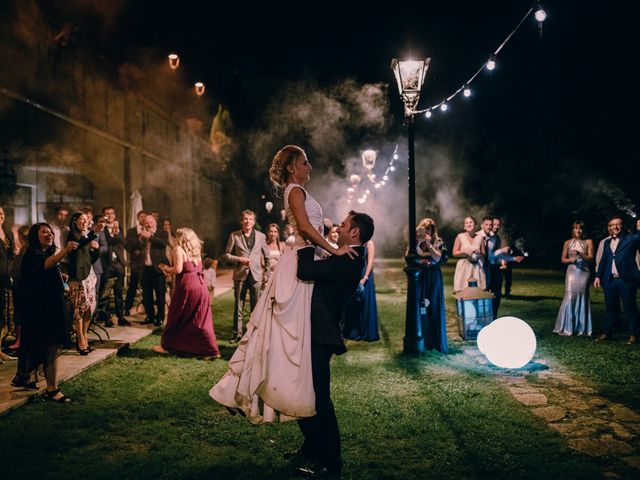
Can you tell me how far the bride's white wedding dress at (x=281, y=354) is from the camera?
3285mm

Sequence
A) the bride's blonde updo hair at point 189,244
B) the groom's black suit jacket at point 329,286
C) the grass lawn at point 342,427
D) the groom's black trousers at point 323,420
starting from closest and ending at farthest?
the groom's black suit jacket at point 329,286
the groom's black trousers at point 323,420
the grass lawn at point 342,427
the bride's blonde updo hair at point 189,244

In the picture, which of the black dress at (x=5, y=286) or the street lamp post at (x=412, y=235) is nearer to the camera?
the black dress at (x=5, y=286)

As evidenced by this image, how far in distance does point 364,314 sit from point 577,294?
363 cm

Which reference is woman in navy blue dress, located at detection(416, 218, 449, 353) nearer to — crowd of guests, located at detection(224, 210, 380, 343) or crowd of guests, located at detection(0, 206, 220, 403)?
crowd of guests, located at detection(224, 210, 380, 343)

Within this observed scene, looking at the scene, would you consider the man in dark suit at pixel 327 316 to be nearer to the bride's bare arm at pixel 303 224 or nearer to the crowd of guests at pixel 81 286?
the bride's bare arm at pixel 303 224

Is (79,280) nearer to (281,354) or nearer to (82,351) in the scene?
(82,351)

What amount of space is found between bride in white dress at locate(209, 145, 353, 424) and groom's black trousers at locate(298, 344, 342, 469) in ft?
0.23

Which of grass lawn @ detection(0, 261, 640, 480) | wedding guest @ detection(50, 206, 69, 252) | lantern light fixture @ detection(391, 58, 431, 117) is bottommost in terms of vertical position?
grass lawn @ detection(0, 261, 640, 480)

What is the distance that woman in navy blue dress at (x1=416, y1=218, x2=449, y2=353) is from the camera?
745cm

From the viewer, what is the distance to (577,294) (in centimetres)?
849

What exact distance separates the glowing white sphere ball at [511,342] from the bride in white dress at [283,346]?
3.74 meters

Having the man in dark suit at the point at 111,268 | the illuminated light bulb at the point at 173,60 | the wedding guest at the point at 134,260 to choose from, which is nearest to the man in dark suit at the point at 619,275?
the wedding guest at the point at 134,260

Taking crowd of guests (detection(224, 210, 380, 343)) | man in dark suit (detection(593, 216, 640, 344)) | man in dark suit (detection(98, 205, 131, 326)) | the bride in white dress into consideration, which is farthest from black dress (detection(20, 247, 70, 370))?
man in dark suit (detection(593, 216, 640, 344))

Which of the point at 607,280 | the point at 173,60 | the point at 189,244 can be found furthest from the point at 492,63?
the point at 173,60
